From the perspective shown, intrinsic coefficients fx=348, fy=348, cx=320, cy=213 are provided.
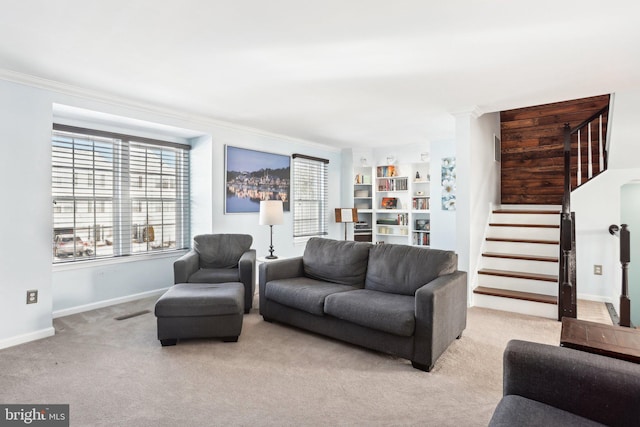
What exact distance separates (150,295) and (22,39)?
304 centimetres

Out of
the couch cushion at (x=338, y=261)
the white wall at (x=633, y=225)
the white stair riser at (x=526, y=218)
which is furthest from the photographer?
the white stair riser at (x=526, y=218)

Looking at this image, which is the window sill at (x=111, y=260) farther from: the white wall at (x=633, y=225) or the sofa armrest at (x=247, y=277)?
the white wall at (x=633, y=225)

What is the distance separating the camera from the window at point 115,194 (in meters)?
3.78

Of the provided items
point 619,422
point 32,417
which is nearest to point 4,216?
point 32,417

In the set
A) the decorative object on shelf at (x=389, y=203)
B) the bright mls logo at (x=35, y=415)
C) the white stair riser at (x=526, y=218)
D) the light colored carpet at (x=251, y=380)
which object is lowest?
the bright mls logo at (x=35, y=415)

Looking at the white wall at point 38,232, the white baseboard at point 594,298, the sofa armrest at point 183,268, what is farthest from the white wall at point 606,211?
the white wall at point 38,232

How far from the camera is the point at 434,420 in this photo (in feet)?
6.29

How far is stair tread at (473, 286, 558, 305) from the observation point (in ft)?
12.2

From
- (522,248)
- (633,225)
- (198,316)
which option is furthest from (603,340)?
(633,225)

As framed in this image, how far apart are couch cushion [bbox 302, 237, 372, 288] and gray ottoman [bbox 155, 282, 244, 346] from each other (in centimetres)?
99

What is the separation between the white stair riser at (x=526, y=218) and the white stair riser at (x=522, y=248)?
0.51 m

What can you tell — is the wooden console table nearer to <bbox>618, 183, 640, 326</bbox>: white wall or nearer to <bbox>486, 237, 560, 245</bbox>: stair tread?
<bbox>486, 237, 560, 245</bbox>: stair tread

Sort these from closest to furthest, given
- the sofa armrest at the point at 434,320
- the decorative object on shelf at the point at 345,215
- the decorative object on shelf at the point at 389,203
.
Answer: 1. the sofa armrest at the point at 434,320
2. the decorative object on shelf at the point at 345,215
3. the decorative object on shelf at the point at 389,203

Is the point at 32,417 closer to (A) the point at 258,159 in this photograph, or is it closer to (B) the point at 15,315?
(B) the point at 15,315
